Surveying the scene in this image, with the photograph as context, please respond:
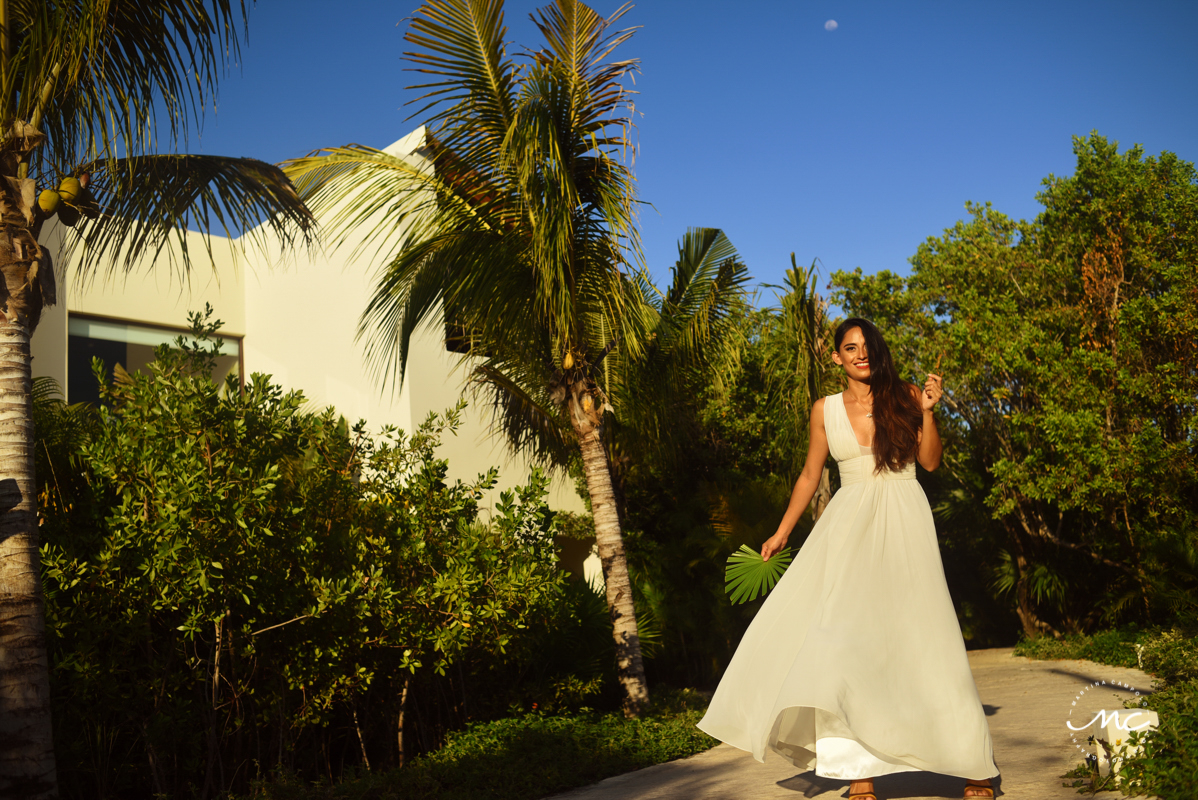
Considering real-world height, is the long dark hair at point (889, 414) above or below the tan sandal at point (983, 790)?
above

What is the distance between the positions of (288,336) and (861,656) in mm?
13551

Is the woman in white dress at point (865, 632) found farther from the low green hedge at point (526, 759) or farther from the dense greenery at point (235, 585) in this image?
the dense greenery at point (235, 585)

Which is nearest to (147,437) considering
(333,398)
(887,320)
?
(333,398)

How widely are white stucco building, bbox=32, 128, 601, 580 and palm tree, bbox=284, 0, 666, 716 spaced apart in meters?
5.15

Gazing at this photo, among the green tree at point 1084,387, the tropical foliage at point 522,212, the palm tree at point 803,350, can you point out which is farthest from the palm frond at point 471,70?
the green tree at point 1084,387

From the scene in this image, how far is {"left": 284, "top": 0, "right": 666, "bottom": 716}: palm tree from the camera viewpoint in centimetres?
711

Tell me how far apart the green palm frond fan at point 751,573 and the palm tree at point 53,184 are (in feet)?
11.1

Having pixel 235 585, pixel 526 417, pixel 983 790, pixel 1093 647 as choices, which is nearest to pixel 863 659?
pixel 983 790

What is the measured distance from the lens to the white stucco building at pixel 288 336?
1338 centimetres

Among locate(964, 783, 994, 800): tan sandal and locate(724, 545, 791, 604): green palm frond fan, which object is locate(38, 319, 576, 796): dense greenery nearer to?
locate(724, 545, 791, 604): green palm frond fan

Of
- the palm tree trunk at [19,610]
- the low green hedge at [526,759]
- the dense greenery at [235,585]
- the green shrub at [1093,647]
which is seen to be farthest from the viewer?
the green shrub at [1093,647]

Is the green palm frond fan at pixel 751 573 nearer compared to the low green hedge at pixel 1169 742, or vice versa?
the low green hedge at pixel 1169 742

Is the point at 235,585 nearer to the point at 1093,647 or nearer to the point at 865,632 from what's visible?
the point at 865,632

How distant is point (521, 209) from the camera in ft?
24.7
